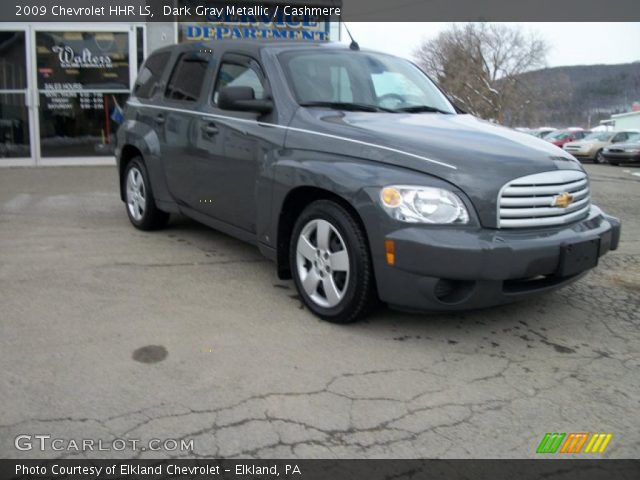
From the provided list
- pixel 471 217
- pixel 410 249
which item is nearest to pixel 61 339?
pixel 410 249

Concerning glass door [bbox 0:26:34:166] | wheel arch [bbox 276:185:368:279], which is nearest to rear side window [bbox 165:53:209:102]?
wheel arch [bbox 276:185:368:279]

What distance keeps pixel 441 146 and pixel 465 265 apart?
0.73m

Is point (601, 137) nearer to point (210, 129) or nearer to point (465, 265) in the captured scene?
point (210, 129)

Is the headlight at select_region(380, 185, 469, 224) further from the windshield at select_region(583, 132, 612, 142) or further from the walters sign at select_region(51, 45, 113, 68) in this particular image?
the windshield at select_region(583, 132, 612, 142)

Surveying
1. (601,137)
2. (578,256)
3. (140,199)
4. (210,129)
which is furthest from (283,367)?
(601,137)

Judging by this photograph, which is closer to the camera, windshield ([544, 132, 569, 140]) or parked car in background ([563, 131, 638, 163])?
parked car in background ([563, 131, 638, 163])

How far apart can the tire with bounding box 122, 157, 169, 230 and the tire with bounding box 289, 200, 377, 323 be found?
2.41 m

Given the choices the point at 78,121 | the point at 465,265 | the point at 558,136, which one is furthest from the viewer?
the point at 558,136

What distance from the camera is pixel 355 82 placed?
454 cm

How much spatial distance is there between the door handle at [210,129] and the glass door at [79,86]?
26.7 feet

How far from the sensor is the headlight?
10.9 feet

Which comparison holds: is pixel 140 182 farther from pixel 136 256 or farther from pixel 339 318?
pixel 339 318

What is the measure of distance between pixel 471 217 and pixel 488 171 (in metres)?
0.28

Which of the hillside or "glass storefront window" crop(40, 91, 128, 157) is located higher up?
the hillside
